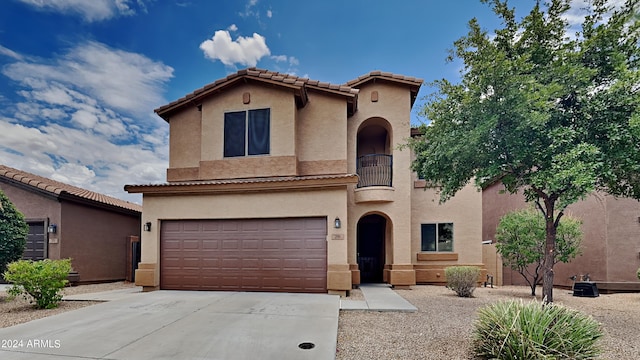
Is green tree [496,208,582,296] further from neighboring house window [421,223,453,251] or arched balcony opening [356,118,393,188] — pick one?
arched balcony opening [356,118,393,188]

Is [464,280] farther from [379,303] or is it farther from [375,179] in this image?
[375,179]

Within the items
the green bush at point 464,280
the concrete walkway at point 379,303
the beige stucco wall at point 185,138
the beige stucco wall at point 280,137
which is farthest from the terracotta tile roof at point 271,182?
the green bush at point 464,280

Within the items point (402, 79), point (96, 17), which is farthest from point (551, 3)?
point (96, 17)

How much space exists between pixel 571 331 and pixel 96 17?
15819mm

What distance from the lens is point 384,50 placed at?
15961mm

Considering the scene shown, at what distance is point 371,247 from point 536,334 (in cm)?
1075

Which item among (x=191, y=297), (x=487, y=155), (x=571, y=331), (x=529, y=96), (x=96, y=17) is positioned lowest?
(x=191, y=297)

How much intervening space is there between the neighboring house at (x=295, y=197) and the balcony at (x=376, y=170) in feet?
0.13

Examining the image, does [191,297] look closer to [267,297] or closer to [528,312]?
[267,297]

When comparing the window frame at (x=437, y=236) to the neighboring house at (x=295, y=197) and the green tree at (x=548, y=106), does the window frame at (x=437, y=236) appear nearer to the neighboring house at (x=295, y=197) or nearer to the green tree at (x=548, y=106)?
the neighboring house at (x=295, y=197)

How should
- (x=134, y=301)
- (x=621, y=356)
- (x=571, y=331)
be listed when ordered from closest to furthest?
1. (x=571, y=331)
2. (x=621, y=356)
3. (x=134, y=301)

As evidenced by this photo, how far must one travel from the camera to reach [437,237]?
13914 millimetres

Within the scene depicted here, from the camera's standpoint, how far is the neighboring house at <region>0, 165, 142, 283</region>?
43.9ft

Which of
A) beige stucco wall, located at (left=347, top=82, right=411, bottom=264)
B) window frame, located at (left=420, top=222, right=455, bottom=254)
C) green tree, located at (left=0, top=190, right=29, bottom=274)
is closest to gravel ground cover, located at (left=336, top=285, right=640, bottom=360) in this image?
beige stucco wall, located at (left=347, top=82, right=411, bottom=264)
